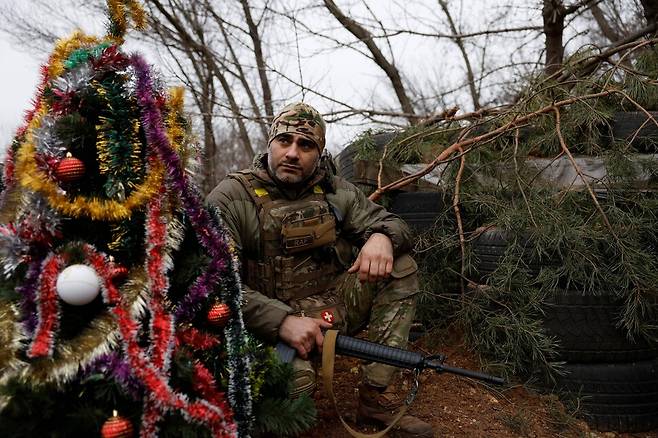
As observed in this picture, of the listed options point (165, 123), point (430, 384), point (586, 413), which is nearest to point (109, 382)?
point (165, 123)

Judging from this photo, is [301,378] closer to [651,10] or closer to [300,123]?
[300,123]

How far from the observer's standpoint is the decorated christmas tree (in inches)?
56.1

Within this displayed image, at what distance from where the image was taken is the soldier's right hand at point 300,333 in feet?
6.78

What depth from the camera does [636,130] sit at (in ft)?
11.0

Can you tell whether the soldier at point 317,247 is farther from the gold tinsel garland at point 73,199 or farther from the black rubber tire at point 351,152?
the black rubber tire at point 351,152

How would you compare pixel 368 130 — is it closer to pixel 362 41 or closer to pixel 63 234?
pixel 63 234

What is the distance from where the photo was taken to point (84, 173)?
1587 mm

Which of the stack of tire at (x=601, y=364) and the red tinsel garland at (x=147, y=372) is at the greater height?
the red tinsel garland at (x=147, y=372)

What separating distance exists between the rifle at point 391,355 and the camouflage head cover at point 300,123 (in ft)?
3.47

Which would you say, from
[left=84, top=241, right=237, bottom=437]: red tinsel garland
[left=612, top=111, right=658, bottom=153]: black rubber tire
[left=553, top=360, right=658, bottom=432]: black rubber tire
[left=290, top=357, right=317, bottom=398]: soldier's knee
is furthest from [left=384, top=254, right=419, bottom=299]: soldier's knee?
[left=612, top=111, right=658, bottom=153]: black rubber tire

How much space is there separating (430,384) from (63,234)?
2.06 m

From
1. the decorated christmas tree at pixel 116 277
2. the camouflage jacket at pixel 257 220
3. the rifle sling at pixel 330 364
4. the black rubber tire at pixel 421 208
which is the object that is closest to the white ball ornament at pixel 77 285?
the decorated christmas tree at pixel 116 277

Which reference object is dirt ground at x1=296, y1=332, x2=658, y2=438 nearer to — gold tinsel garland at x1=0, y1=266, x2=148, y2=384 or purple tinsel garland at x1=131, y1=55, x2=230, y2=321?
purple tinsel garland at x1=131, y1=55, x2=230, y2=321

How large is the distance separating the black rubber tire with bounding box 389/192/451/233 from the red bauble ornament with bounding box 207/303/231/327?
1.90 m
